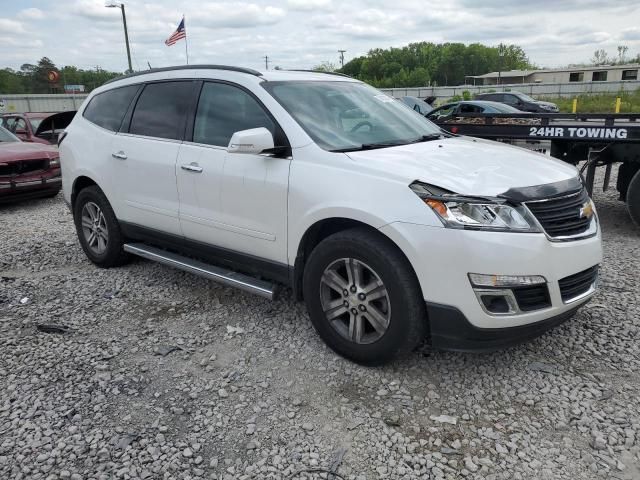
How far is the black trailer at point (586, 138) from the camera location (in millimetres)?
6438

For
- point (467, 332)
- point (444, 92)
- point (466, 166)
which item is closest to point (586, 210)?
point (466, 166)

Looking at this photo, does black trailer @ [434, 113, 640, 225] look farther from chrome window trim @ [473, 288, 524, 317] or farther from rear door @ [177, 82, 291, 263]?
rear door @ [177, 82, 291, 263]

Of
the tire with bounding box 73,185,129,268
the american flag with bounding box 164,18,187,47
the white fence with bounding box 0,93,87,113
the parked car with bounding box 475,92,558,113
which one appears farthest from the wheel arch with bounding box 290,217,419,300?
the white fence with bounding box 0,93,87,113

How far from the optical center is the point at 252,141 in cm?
348

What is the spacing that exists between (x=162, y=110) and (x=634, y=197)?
5.40 m

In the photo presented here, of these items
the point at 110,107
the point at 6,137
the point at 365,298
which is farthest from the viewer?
the point at 6,137

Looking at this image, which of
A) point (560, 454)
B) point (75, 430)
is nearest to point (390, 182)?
point (560, 454)

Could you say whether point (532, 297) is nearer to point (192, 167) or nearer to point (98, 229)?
point (192, 167)

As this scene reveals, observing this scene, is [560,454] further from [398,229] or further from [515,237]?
[398,229]

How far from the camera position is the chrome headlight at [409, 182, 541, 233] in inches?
115

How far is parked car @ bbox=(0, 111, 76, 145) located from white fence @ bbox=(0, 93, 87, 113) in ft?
73.1

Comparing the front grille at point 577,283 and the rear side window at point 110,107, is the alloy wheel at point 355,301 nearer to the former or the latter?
the front grille at point 577,283

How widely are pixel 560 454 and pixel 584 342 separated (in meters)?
1.29

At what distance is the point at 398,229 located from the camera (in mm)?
3027
